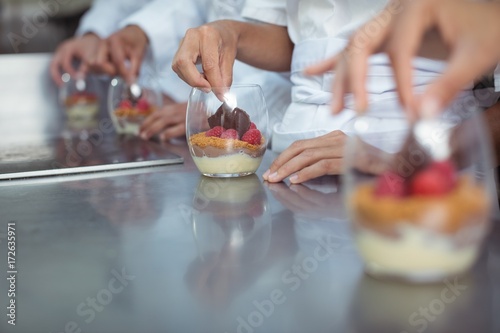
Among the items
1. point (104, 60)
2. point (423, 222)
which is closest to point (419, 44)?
point (423, 222)

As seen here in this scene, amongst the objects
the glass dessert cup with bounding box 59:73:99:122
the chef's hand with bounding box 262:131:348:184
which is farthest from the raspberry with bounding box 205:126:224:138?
the glass dessert cup with bounding box 59:73:99:122

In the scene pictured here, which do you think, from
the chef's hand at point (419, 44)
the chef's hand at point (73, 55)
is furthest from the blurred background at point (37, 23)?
the chef's hand at point (419, 44)

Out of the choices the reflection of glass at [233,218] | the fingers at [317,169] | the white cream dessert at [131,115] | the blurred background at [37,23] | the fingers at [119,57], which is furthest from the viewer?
the blurred background at [37,23]

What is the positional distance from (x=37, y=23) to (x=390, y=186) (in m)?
5.58

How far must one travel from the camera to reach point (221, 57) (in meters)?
1.44

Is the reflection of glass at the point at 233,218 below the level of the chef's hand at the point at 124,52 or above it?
above

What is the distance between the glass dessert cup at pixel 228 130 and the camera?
1.27 meters

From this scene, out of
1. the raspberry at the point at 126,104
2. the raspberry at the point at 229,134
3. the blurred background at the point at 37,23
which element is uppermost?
the raspberry at the point at 229,134

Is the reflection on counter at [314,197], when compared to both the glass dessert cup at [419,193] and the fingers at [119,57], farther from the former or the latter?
the fingers at [119,57]

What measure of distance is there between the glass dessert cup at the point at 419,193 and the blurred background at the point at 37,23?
4.88m

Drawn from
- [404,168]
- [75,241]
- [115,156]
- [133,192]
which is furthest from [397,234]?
[115,156]

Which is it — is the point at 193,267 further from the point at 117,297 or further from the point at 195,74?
the point at 195,74

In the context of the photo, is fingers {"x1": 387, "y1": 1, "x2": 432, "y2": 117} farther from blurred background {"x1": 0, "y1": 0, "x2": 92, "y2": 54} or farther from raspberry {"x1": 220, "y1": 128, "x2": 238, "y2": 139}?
blurred background {"x1": 0, "y1": 0, "x2": 92, "y2": 54}

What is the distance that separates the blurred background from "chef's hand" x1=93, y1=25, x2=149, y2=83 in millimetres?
3062
